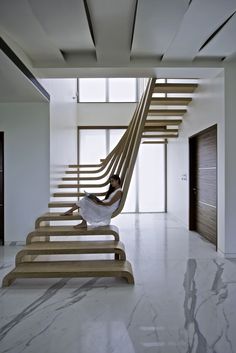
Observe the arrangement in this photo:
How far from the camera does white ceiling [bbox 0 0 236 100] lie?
285 cm

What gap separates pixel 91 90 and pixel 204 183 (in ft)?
16.5

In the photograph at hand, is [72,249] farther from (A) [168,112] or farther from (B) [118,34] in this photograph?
(A) [168,112]

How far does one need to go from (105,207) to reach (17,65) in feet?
6.63

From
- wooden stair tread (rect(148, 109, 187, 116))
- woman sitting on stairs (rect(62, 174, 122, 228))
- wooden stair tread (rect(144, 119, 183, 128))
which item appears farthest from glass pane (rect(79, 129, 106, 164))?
woman sitting on stairs (rect(62, 174, 122, 228))

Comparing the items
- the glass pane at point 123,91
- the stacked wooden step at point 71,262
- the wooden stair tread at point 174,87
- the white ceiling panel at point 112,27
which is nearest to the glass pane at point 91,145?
the glass pane at point 123,91

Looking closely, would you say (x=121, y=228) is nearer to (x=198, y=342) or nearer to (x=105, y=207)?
(x=105, y=207)

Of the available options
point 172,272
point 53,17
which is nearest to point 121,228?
point 172,272

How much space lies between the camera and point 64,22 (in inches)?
124

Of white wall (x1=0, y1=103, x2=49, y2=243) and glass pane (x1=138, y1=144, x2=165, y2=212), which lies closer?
white wall (x1=0, y1=103, x2=49, y2=243)

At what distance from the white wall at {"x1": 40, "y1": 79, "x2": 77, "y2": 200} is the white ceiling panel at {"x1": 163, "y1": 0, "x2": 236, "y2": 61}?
2.05m

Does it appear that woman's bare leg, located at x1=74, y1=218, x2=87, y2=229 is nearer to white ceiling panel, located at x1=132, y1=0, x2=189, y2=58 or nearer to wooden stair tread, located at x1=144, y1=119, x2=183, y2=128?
white ceiling panel, located at x1=132, y1=0, x2=189, y2=58

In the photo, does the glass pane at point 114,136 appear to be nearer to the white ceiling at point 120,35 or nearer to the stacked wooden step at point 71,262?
the white ceiling at point 120,35

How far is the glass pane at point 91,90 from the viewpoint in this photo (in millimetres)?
9000

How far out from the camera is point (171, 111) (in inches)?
251
